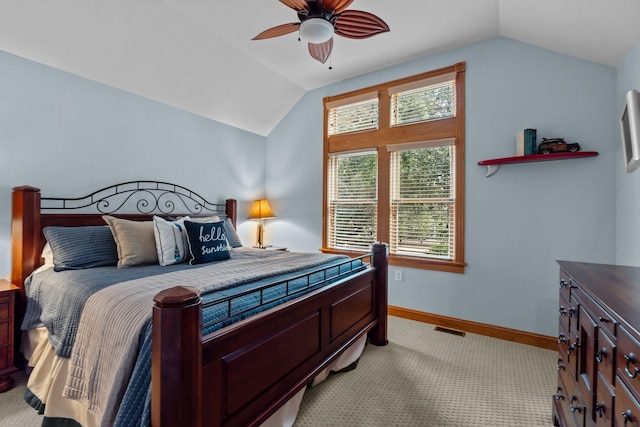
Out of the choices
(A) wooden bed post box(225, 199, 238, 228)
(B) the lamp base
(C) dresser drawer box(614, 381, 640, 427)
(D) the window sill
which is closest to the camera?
(C) dresser drawer box(614, 381, 640, 427)

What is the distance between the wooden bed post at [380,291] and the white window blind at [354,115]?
1699 millimetres

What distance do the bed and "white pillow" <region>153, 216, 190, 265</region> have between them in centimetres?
19

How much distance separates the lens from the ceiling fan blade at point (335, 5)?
1.76 m

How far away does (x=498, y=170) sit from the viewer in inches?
114

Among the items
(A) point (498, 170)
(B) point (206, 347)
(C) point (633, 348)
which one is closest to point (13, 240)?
(B) point (206, 347)

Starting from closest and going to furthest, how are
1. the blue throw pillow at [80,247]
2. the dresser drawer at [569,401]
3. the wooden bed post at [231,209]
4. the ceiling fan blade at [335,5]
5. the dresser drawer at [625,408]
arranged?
the dresser drawer at [625,408] → the dresser drawer at [569,401] → the ceiling fan blade at [335,5] → the blue throw pillow at [80,247] → the wooden bed post at [231,209]

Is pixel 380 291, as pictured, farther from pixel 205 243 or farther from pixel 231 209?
pixel 231 209

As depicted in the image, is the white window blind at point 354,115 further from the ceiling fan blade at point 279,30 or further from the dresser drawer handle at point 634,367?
the dresser drawer handle at point 634,367

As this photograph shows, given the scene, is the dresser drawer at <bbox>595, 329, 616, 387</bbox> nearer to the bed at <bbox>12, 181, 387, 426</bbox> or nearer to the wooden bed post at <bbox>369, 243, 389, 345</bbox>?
the bed at <bbox>12, 181, 387, 426</bbox>

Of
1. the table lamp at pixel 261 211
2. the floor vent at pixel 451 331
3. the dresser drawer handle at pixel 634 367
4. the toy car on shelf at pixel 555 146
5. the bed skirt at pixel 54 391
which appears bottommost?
the floor vent at pixel 451 331

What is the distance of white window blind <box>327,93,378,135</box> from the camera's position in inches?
146

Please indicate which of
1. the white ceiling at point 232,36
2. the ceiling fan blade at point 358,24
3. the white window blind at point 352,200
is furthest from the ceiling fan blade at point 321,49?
the white window blind at point 352,200

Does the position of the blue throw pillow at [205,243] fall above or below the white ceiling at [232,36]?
below

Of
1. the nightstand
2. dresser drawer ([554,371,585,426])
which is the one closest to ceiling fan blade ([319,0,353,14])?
dresser drawer ([554,371,585,426])
